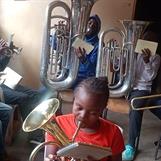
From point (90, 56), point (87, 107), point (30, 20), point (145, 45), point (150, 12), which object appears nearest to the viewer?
point (87, 107)

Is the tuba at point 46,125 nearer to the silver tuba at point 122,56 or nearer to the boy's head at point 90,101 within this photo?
the boy's head at point 90,101

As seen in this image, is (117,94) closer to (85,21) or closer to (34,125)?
(85,21)

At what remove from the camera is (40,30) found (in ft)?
11.4

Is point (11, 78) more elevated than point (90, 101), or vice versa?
point (90, 101)

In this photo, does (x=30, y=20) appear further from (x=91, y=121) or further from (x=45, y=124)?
(x=45, y=124)

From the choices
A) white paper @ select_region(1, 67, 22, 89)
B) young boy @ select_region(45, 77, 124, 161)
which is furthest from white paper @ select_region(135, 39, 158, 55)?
young boy @ select_region(45, 77, 124, 161)

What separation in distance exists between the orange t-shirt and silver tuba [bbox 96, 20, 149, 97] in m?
1.23

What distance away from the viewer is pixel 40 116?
1158mm

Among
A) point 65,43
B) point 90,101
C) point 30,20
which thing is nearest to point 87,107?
point 90,101

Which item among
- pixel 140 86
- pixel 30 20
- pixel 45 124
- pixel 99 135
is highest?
pixel 30 20

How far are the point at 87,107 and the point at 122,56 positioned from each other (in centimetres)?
140

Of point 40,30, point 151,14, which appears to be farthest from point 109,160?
point 151,14

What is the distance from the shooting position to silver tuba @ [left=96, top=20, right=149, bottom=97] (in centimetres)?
254

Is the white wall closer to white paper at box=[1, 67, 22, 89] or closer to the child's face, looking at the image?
white paper at box=[1, 67, 22, 89]
